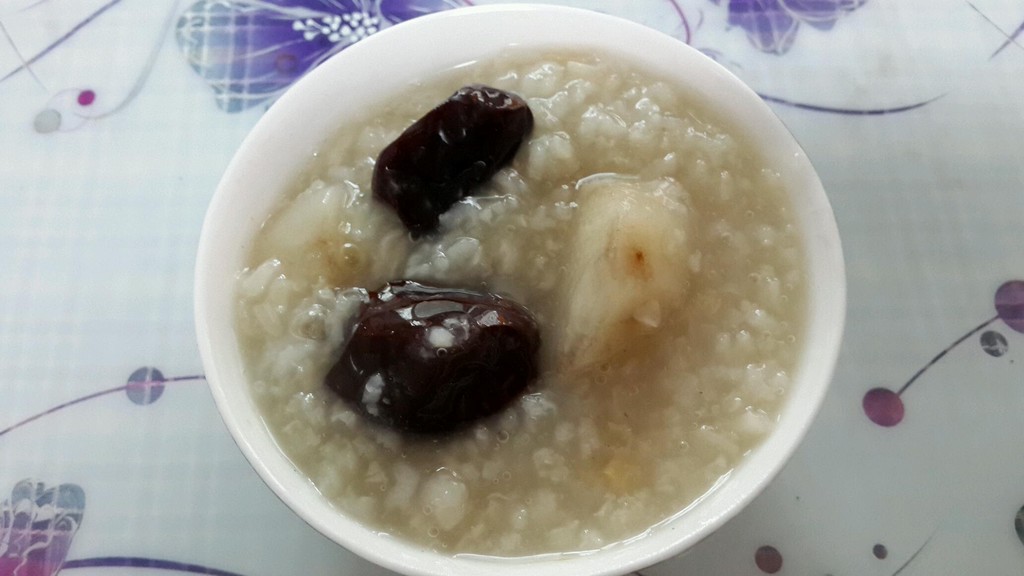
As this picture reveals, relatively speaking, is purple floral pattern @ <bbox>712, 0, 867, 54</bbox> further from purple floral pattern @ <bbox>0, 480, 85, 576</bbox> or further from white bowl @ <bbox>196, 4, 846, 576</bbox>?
purple floral pattern @ <bbox>0, 480, 85, 576</bbox>

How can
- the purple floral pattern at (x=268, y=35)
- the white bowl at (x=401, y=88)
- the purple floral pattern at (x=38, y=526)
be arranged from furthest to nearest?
the purple floral pattern at (x=268, y=35), the purple floral pattern at (x=38, y=526), the white bowl at (x=401, y=88)

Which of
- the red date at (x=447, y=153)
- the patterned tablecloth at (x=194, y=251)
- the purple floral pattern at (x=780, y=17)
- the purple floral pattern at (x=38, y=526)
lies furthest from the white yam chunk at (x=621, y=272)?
the purple floral pattern at (x=38, y=526)

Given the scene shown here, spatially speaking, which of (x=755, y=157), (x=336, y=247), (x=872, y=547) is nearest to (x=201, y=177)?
(x=336, y=247)

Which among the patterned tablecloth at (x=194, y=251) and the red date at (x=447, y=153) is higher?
the red date at (x=447, y=153)

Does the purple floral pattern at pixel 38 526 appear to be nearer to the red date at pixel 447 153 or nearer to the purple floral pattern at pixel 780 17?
the red date at pixel 447 153

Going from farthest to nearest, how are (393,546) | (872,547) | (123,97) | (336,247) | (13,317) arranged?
1. (123,97)
2. (13,317)
3. (872,547)
4. (336,247)
5. (393,546)

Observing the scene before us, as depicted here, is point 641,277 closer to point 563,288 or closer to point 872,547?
point 563,288
